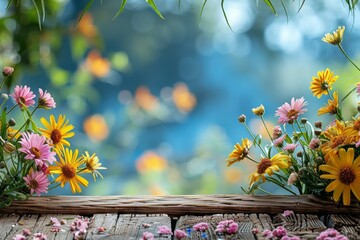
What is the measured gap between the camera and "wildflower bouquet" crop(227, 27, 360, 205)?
54.2 inches

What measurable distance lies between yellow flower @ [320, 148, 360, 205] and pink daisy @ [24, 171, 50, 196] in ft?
1.79

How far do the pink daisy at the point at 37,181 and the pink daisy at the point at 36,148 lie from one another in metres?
0.04

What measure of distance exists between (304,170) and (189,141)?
153 cm

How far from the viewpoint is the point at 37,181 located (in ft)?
4.79

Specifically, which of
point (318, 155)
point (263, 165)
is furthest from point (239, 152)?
point (318, 155)

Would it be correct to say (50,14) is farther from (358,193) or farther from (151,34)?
(358,193)

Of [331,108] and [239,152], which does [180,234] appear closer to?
[239,152]

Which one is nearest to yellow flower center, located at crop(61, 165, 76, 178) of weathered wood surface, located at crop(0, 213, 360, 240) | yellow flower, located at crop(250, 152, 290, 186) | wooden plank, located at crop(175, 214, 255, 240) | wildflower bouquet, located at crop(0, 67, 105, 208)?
wildflower bouquet, located at crop(0, 67, 105, 208)

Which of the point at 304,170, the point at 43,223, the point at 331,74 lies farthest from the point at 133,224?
the point at 331,74

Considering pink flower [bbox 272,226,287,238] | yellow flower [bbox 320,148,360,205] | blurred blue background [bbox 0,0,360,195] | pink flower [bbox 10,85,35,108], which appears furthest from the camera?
blurred blue background [bbox 0,0,360,195]

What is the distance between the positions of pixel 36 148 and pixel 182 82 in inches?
65.4

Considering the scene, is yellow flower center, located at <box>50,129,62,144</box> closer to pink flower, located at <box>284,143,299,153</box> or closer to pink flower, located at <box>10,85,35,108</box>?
pink flower, located at <box>10,85,35,108</box>

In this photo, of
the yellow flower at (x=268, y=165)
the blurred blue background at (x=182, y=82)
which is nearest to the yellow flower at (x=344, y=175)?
the yellow flower at (x=268, y=165)

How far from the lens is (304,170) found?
1.47m
